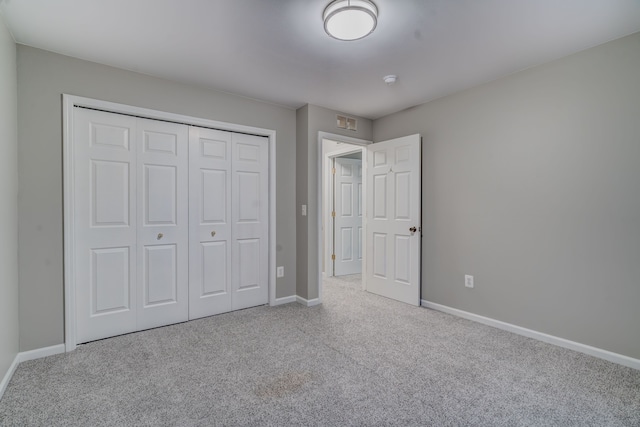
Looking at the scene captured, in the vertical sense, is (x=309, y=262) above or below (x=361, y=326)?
above

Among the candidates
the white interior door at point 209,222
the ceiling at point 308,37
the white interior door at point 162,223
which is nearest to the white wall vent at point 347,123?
the ceiling at point 308,37

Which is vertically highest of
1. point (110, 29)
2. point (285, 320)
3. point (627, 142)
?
point (110, 29)

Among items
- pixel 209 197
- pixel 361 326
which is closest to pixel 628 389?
pixel 361 326

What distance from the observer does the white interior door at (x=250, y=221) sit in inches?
140

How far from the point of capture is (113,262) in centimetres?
282

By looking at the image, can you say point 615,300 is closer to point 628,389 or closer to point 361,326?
point 628,389

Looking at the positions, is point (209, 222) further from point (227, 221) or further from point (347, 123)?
point (347, 123)

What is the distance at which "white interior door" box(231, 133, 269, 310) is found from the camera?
3559 mm

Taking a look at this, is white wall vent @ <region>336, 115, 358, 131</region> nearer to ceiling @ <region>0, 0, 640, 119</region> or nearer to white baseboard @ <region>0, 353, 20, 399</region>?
ceiling @ <region>0, 0, 640, 119</region>

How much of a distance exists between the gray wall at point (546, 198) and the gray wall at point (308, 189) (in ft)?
4.22

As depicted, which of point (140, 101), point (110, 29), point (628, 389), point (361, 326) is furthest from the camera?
point (361, 326)

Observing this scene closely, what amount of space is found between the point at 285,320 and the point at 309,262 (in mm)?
752

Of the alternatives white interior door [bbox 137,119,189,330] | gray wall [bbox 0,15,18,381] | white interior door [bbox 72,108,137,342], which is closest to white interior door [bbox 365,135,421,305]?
white interior door [bbox 137,119,189,330]

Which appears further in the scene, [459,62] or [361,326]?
[361,326]
